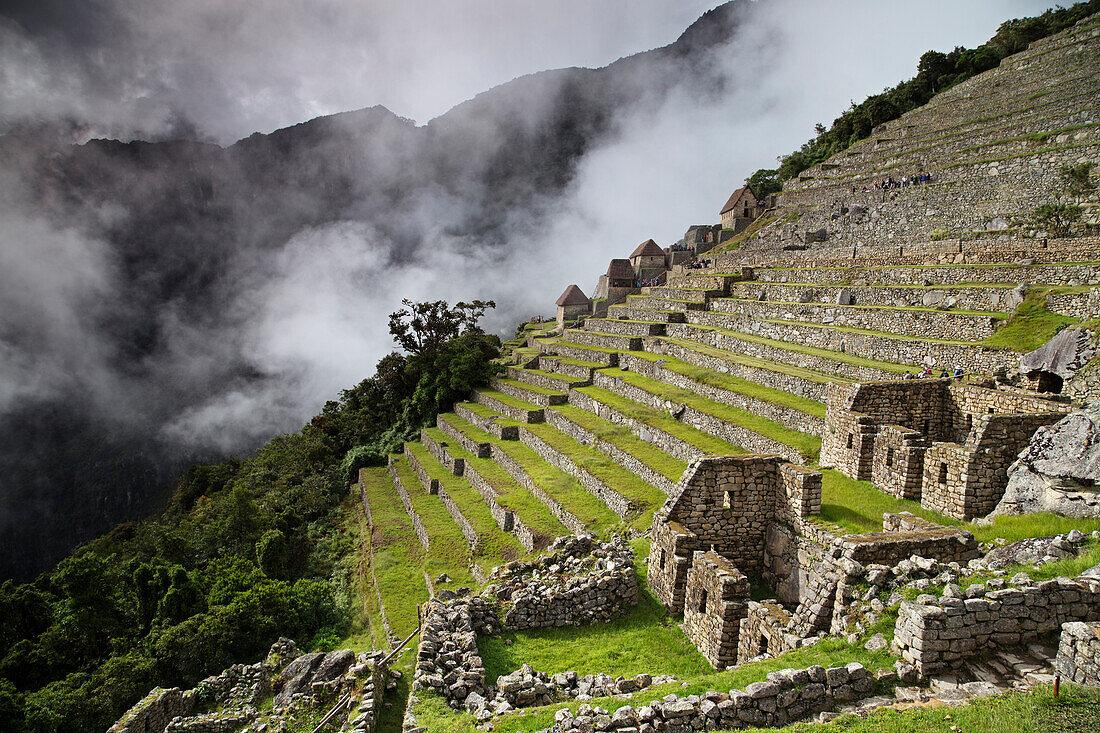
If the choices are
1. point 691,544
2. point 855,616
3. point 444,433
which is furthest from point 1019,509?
point 444,433

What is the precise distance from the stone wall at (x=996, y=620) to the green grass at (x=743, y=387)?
8018 mm

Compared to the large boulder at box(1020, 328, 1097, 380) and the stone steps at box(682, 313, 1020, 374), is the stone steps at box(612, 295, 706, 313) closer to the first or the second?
the stone steps at box(682, 313, 1020, 374)

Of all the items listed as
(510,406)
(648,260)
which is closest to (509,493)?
(510,406)

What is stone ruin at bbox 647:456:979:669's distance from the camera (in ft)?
20.4

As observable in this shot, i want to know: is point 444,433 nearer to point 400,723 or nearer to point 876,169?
point 400,723

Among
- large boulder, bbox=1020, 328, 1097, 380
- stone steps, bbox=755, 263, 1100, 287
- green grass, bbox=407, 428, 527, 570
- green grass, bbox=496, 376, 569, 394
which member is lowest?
green grass, bbox=407, 428, 527, 570

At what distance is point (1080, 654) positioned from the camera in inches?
165

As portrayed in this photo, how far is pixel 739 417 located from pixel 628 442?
3.49 meters

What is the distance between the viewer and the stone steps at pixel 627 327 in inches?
989

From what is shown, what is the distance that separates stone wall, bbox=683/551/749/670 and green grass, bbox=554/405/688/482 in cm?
488

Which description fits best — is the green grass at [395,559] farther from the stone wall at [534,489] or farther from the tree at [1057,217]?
the tree at [1057,217]

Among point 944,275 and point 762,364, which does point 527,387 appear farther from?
point 944,275

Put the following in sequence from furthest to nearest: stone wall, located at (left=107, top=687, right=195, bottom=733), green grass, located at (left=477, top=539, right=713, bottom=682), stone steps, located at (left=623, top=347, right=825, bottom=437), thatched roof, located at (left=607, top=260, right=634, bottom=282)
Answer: thatched roof, located at (left=607, top=260, right=634, bottom=282) → stone steps, located at (left=623, top=347, right=825, bottom=437) → stone wall, located at (left=107, top=687, right=195, bottom=733) → green grass, located at (left=477, top=539, right=713, bottom=682)

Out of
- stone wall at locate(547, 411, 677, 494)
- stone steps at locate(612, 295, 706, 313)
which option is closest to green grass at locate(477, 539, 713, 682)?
stone wall at locate(547, 411, 677, 494)
